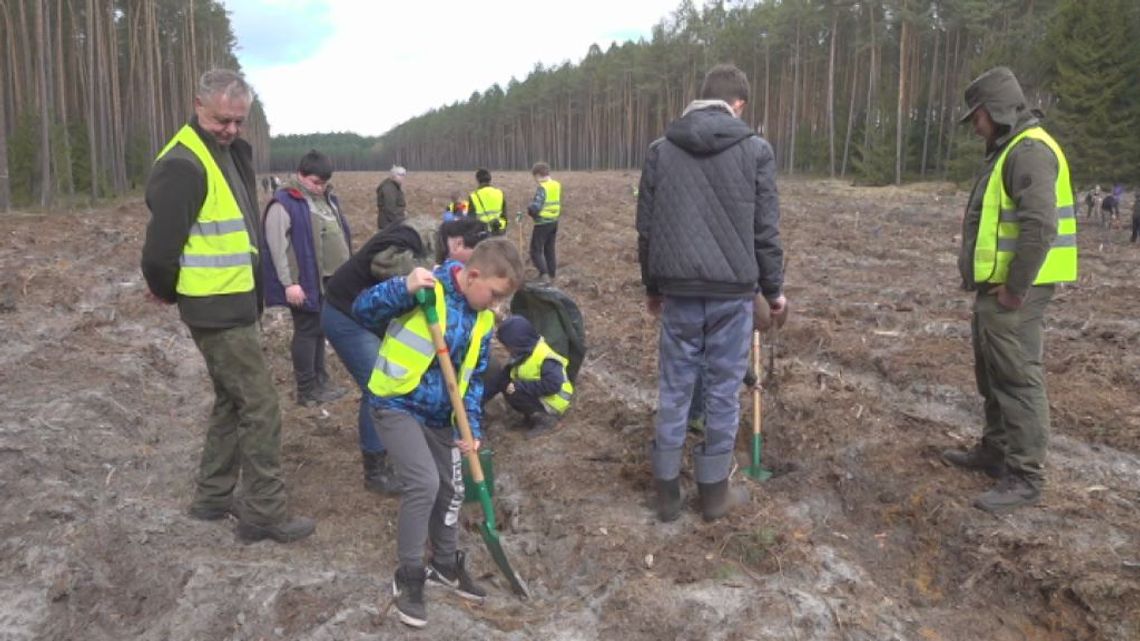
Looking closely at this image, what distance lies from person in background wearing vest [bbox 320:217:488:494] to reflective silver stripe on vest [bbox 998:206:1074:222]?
110 inches

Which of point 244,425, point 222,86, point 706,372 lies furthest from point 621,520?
point 222,86

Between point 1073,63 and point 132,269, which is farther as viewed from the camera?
point 1073,63

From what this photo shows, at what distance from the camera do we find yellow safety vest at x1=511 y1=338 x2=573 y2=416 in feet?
17.6

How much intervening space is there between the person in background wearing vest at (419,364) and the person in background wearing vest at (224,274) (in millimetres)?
860

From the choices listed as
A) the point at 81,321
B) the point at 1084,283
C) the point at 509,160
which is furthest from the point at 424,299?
the point at 509,160

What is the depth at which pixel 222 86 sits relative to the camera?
3.60 m

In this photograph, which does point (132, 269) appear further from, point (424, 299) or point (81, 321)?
point (424, 299)

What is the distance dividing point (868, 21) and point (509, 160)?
6346cm

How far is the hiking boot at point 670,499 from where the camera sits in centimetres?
420

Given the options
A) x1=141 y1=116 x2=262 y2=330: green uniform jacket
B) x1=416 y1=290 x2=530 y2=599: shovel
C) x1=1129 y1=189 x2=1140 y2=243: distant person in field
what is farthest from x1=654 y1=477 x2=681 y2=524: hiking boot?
x1=1129 y1=189 x2=1140 y2=243: distant person in field

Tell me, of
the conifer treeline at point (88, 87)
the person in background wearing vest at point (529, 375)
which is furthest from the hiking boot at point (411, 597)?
the conifer treeline at point (88, 87)

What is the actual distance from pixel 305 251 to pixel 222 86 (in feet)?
8.10

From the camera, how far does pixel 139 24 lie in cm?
3925

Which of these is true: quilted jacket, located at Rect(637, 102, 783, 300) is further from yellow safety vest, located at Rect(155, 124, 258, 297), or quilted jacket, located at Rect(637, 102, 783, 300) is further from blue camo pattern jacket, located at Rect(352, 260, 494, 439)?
yellow safety vest, located at Rect(155, 124, 258, 297)
